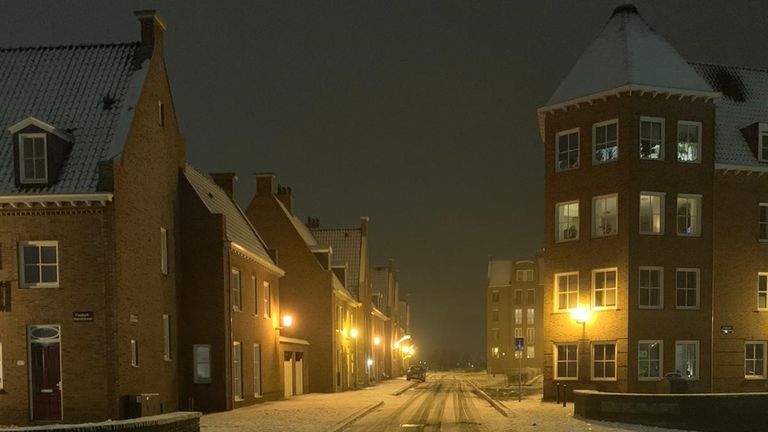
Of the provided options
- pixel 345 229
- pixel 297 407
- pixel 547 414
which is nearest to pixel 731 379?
pixel 547 414

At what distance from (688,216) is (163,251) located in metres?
21.6

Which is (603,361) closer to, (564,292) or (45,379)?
(564,292)

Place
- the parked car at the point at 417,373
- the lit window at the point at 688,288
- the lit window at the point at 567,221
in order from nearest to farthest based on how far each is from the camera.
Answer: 1. the lit window at the point at 688,288
2. the lit window at the point at 567,221
3. the parked car at the point at 417,373

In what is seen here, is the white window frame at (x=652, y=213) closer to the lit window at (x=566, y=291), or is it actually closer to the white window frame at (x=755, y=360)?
the lit window at (x=566, y=291)

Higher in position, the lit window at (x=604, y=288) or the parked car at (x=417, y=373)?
the lit window at (x=604, y=288)

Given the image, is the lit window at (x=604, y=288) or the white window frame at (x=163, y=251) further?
the lit window at (x=604, y=288)

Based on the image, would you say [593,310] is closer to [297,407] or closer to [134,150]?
[297,407]

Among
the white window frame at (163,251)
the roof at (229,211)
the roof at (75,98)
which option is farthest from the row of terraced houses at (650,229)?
the roof at (75,98)

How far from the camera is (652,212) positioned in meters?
31.9

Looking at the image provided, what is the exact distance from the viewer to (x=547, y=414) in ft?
90.0

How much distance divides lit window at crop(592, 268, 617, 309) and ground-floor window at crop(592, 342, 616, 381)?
5.42 ft

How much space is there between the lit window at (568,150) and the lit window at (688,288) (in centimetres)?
642

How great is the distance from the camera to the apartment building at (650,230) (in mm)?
31516

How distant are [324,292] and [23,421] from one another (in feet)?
79.5
